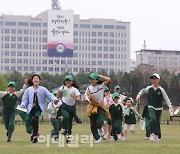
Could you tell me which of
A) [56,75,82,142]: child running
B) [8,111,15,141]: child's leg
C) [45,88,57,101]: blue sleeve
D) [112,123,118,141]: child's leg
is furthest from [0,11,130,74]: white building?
[45,88,57,101]: blue sleeve

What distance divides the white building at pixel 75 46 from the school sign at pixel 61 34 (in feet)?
28.7

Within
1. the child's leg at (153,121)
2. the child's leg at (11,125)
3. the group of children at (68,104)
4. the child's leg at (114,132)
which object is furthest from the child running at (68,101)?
the child's leg at (114,132)

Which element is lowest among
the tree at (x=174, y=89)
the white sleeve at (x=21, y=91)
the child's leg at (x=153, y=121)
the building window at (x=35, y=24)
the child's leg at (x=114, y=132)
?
the child's leg at (x=114, y=132)

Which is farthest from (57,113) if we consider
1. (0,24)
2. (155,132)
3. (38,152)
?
(0,24)

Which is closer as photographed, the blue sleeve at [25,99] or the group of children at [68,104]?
the blue sleeve at [25,99]

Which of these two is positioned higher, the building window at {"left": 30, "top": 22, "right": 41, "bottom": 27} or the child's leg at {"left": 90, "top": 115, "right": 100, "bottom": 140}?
the building window at {"left": 30, "top": 22, "right": 41, "bottom": 27}

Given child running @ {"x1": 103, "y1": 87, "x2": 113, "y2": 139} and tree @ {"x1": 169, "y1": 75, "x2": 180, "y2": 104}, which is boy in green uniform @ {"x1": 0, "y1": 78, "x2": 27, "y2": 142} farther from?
tree @ {"x1": 169, "y1": 75, "x2": 180, "y2": 104}

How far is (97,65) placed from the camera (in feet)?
604

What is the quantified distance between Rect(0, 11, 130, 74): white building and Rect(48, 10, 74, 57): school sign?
8759mm

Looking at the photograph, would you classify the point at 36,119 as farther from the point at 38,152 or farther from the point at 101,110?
the point at 38,152

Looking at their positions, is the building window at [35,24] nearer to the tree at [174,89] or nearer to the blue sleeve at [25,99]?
the tree at [174,89]

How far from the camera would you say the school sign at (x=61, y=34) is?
536 ft

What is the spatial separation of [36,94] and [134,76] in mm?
95631

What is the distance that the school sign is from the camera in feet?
536
